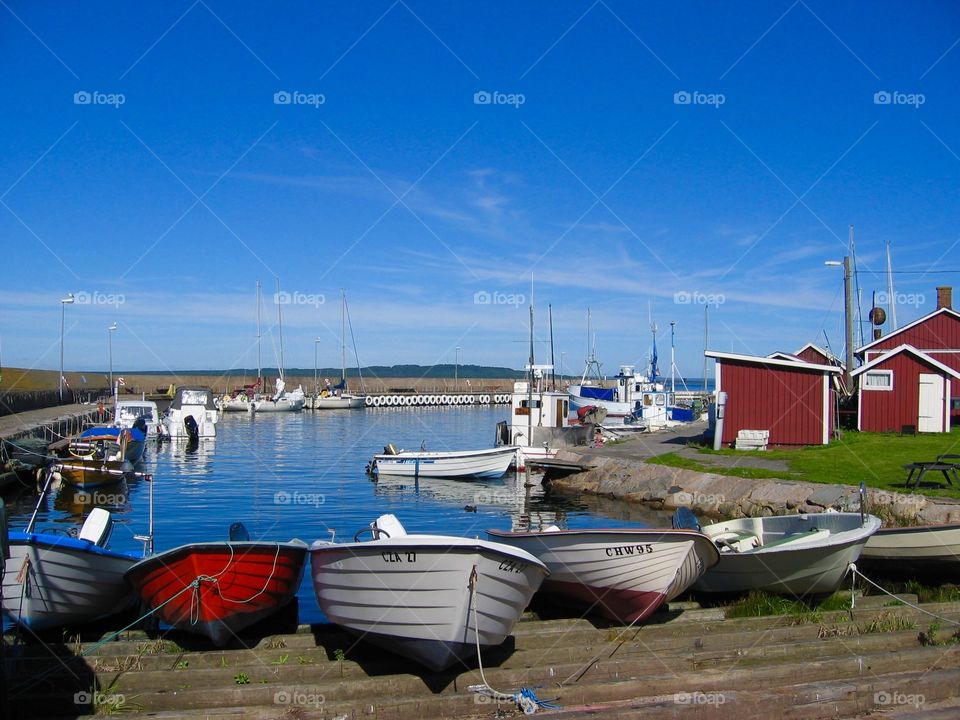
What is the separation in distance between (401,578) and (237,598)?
2.41 m

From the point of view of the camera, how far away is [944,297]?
45094 mm

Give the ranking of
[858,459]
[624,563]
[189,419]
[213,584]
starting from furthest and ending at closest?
[189,419], [858,459], [624,563], [213,584]

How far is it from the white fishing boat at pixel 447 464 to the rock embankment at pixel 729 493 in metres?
3.00

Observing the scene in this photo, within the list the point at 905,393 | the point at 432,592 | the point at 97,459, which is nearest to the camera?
the point at 432,592

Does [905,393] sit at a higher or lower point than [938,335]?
lower

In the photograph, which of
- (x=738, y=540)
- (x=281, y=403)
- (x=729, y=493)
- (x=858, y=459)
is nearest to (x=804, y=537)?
(x=738, y=540)

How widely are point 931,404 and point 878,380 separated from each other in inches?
88.9

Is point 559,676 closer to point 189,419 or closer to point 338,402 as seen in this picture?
point 189,419

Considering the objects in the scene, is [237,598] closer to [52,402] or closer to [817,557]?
[817,557]

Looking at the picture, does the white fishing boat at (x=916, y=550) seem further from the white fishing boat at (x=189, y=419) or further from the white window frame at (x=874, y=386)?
the white fishing boat at (x=189, y=419)

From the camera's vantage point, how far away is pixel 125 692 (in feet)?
29.1

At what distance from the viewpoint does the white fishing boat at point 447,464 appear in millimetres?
37188

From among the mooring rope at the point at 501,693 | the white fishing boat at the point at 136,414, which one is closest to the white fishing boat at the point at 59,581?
the mooring rope at the point at 501,693

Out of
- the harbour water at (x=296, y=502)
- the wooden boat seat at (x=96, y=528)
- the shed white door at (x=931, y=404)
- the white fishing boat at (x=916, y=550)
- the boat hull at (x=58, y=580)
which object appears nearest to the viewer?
the boat hull at (x=58, y=580)
